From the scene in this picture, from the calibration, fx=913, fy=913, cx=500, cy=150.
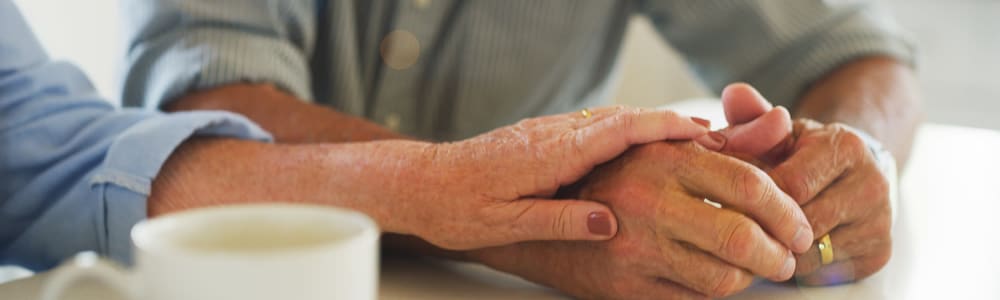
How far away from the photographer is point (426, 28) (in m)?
0.92

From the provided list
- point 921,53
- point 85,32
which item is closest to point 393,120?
point 85,32

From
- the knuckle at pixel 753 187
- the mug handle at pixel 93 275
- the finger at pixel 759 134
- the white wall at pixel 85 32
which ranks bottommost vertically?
the white wall at pixel 85 32

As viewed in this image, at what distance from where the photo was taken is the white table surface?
48cm

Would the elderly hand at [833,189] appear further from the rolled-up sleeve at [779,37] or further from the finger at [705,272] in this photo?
the rolled-up sleeve at [779,37]

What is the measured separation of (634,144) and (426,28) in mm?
489

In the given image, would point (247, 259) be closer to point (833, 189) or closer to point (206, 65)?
point (833, 189)

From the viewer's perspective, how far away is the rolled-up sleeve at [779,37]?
0.91 m

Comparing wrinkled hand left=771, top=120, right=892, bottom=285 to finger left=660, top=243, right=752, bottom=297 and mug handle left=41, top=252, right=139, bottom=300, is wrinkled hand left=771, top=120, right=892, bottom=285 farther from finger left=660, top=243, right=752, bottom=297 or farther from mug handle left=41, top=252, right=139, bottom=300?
mug handle left=41, top=252, right=139, bottom=300

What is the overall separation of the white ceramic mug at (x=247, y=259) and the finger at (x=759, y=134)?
271 mm

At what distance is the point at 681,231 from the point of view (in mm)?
444

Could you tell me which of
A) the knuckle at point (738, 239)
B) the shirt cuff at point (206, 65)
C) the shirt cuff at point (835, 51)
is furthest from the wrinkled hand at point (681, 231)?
the shirt cuff at point (835, 51)

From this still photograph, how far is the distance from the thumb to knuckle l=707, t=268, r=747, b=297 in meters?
0.06

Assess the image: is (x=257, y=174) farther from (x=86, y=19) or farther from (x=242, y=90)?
(x=86, y=19)

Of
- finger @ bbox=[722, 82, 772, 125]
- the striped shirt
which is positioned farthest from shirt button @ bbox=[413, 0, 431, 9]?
finger @ bbox=[722, 82, 772, 125]
